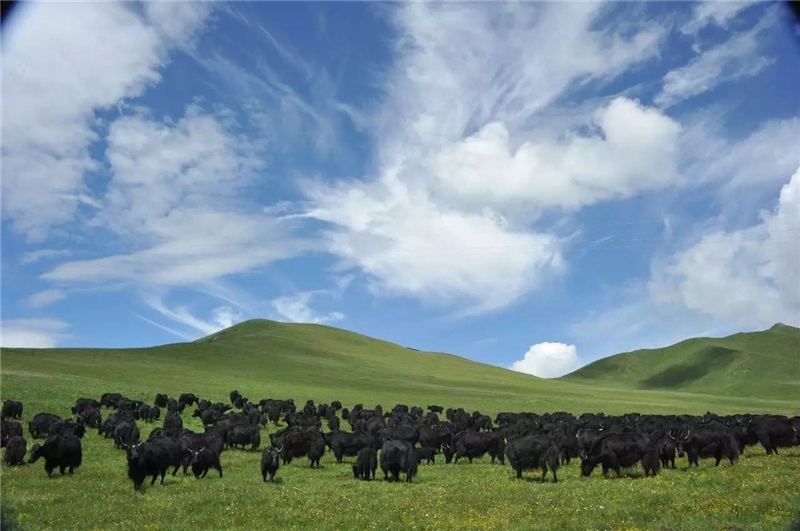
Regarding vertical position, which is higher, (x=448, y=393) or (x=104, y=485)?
(x=448, y=393)

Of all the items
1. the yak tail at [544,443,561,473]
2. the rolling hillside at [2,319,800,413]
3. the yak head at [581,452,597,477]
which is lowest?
the yak head at [581,452,597,477]

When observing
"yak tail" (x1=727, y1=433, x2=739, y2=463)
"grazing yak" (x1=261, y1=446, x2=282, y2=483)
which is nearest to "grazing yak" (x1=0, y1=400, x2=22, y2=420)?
"grazing yak" (x1=261, y1=446, x2=282, y2=483)

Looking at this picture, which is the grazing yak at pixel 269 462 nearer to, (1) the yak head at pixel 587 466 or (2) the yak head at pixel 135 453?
(2) the yak head at pixel 135 453

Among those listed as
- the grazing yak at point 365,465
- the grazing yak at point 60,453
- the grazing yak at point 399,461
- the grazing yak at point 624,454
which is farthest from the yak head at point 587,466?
the grazing yak at point 60,453

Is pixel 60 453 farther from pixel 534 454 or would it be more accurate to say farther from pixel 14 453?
pixel 534 454

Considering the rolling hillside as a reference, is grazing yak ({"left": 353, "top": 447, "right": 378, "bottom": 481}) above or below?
below

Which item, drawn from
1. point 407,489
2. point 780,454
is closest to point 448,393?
point 780,454

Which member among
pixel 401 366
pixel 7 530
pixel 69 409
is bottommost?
pixel 7 530

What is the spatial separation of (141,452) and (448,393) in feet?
237

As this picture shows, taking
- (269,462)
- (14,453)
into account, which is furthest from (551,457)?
(14,453)

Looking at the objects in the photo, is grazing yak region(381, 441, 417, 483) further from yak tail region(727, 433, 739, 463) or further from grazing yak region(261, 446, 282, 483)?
yak tail region(727, 433, 739, 463)

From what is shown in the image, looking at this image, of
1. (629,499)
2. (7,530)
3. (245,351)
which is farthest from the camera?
(245,351)

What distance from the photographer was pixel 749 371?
7293 inches

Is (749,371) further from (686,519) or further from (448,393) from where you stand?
(686,519)
